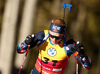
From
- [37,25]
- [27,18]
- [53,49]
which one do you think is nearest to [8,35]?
[27,18]

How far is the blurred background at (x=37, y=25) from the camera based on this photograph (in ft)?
13.7

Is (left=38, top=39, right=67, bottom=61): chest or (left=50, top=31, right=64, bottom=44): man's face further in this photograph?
(left=38, top=39, right=67, bottom=61): chest

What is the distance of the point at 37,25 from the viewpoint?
201 inches

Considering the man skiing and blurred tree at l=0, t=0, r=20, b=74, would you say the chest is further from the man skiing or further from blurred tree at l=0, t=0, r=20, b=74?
blurred tree at l=0, t=0, r=20, b=74

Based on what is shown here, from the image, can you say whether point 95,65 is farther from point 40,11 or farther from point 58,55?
point 58,55

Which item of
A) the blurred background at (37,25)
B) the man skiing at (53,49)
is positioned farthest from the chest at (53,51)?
the blurred background at (37,25)

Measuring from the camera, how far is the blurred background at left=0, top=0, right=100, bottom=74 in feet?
13.7

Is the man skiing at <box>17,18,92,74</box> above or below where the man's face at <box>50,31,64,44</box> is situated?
below

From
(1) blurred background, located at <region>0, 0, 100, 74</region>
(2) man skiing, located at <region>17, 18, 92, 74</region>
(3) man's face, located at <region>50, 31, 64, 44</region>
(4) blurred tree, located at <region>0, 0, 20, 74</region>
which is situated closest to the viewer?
(3) man's face, located at <region>50, 31, 64, 44</region>

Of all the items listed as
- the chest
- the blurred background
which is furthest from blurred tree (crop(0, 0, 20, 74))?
the chest

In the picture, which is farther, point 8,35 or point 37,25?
point 37,25

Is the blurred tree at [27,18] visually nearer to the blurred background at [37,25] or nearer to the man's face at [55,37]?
the blurred background at [37,25]

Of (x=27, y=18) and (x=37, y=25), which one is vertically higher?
(x=27, y=18)

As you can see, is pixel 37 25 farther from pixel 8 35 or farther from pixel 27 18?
pixel 8 35
